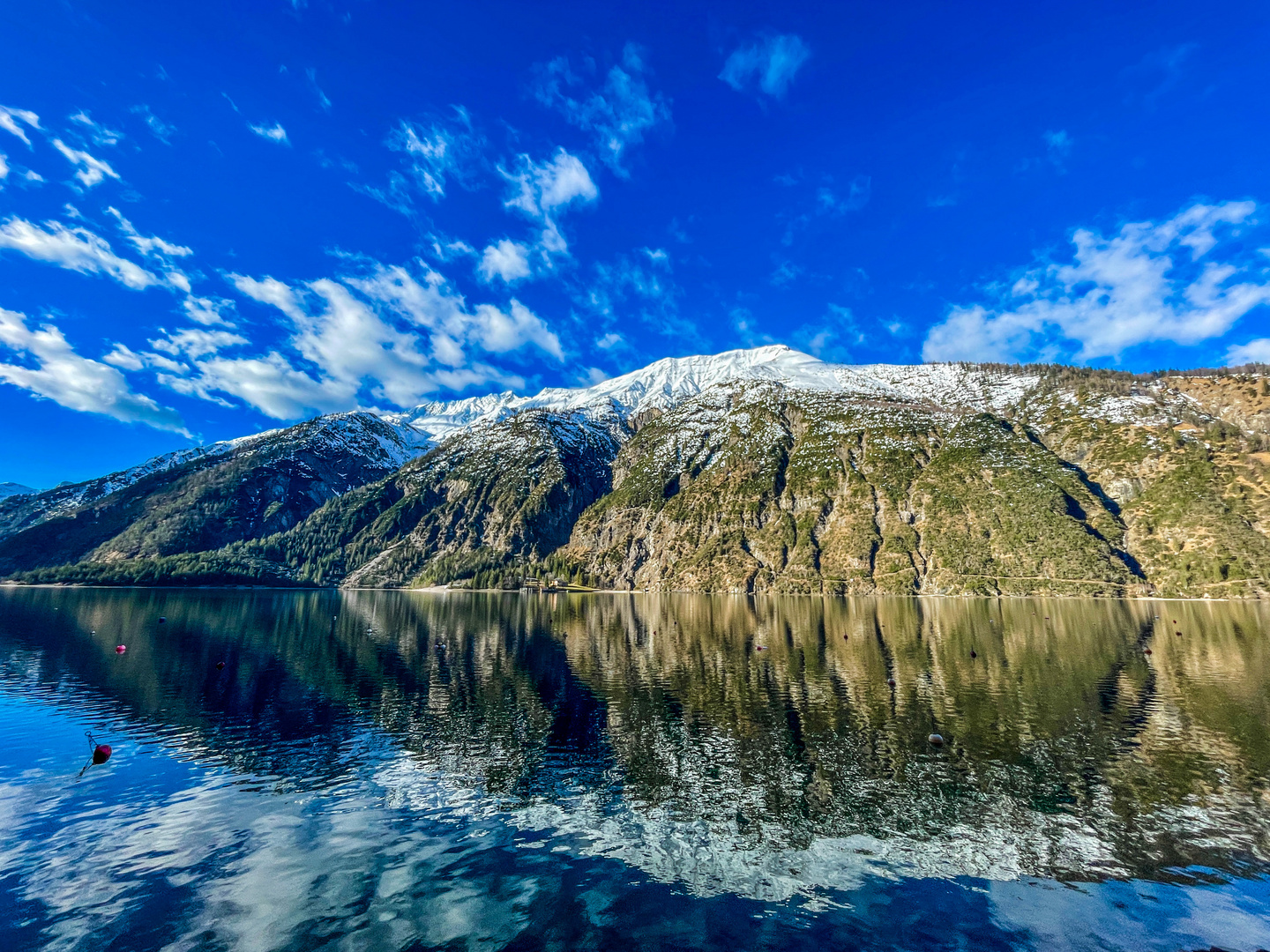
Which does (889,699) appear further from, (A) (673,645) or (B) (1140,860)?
(A) (673,645)

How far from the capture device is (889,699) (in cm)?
→ 5738

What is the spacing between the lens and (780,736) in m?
46.2

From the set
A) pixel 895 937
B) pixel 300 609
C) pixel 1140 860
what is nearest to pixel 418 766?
pixel 895 937

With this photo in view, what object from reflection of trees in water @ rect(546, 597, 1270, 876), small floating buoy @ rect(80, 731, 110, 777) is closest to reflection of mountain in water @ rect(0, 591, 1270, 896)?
reflection of trees in water @ rect(546, 597, 1270, 876)

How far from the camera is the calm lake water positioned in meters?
22.5

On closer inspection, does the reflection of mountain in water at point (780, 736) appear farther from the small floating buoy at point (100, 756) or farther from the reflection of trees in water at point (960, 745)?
the small floating buoy at point (100, 756)

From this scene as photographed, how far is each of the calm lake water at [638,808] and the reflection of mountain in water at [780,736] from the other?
0.97 ft

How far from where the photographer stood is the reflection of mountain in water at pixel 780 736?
28.7 metres

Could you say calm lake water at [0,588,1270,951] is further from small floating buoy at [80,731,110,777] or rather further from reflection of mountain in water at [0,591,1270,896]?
small floating buoy at [80,731,110,777]

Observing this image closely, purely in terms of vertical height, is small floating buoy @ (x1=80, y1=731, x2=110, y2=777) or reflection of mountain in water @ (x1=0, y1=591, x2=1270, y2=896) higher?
small floating buoy @ (x1=80, y1=731, x2=110, y2=777)

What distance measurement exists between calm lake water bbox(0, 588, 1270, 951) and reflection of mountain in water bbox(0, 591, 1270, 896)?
0.30 metres

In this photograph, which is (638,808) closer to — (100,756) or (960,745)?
(960,745)

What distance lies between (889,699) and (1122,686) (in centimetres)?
2914

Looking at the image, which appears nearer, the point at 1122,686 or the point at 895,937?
the point at 895,937
